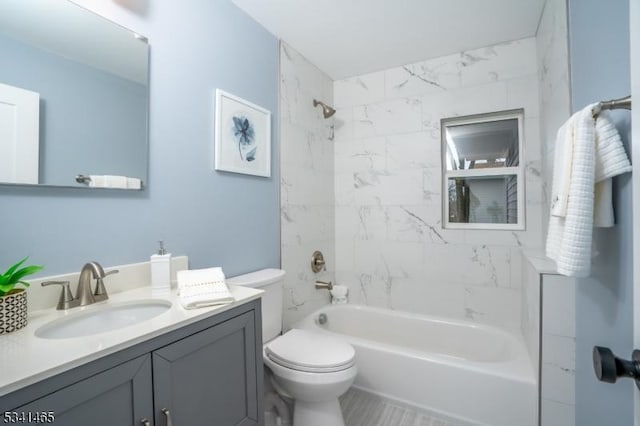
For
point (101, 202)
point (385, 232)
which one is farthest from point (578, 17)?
point (101, 202)

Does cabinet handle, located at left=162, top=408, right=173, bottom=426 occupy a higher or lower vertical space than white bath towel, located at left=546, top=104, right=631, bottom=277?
lower

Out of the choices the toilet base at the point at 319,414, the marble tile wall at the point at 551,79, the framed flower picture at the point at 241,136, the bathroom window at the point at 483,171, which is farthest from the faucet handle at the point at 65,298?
the bathroom window at the point at 483,171

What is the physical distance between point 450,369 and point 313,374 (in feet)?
2.80

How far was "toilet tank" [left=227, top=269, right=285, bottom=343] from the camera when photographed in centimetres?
164

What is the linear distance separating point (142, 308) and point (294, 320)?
1299 mm

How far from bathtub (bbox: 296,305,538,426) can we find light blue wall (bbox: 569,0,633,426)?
0.37 m

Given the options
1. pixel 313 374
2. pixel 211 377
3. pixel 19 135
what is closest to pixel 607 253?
pixel 313 374

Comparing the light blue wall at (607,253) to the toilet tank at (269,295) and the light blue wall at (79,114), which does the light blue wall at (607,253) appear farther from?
the light blue wall at (79,114)

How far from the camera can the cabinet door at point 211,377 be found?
84 cm

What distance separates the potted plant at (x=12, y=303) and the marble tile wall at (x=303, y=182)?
140 cm

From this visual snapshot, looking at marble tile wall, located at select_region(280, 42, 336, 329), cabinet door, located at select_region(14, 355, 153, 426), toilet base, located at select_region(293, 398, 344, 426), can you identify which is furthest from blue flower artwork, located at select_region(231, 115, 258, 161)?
toilet base, located at select_region(293, 398, 344, 426)

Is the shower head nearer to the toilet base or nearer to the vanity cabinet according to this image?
the vanity cabinet

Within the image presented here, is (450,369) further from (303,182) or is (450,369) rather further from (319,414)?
(303,182)

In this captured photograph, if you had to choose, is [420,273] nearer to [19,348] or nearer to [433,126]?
[433,126]
